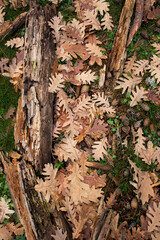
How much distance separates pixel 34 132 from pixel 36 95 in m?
0.60

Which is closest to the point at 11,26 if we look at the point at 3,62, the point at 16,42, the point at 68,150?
the point at 16,42

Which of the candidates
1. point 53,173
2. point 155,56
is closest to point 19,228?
point 53,173

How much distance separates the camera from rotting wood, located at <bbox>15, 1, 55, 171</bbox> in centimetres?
288

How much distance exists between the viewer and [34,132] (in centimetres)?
288

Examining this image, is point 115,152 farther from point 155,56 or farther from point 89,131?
point 155,56

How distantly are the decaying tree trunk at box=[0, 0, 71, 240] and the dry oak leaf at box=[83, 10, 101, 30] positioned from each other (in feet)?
2.43

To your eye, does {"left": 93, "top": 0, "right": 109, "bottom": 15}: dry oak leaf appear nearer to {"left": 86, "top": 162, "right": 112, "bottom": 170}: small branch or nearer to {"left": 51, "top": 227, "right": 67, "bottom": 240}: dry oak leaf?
{"left": 86, "top": 162, "right": 112, "bottom": 170}: small branch

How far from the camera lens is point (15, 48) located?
3721mm

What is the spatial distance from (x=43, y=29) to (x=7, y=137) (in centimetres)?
217

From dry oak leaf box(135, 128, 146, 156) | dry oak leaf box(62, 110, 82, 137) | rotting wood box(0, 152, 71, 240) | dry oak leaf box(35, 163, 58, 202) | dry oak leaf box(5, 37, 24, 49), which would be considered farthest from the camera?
dry oak leaf box(5, 37, 24, 49)

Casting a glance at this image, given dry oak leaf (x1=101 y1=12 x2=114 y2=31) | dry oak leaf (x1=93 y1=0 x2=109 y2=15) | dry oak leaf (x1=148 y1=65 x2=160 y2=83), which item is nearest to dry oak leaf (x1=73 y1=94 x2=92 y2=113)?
dry oak leaf (x1=148 y1=65 x2=160 y2=83)

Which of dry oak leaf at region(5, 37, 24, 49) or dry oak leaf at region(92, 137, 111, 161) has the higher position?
dry oak leaf at region(5, 37, 24, 49)

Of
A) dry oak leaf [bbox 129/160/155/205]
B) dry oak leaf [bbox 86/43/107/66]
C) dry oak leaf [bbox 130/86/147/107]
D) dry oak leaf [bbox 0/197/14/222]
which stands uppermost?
dry oak leaf [bbox 86/43/107/66]

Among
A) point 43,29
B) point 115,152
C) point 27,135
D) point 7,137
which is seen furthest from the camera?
point 7,137
